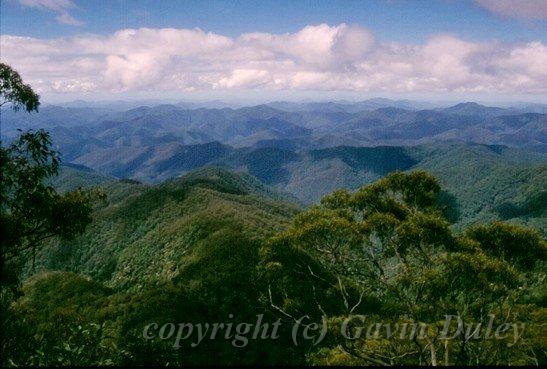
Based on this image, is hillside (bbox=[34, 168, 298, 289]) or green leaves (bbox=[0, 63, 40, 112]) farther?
hillside (bbox=[34, 168, 298, 289])

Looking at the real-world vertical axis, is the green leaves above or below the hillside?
above

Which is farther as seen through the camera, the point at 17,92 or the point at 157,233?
the point at 157,233

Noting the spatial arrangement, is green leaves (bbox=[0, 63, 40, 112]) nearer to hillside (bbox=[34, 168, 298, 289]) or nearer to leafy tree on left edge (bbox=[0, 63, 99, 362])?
leafy tree on left edge (bbox=[0, 63, 99, 362])

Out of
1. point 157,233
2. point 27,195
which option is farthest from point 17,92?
point 157,233

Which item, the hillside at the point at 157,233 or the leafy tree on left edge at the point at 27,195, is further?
the hillside at the point at 157,233

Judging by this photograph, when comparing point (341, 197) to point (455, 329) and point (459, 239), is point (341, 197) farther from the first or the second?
point (455, 329)

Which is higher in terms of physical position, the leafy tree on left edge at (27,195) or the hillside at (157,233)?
the leafy tree on left edge at (27,195)

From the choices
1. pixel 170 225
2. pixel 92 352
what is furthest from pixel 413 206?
pixel 170 225

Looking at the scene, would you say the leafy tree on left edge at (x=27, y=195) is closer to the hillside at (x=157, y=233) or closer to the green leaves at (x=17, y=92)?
the green leaves at (x=17, y=92)

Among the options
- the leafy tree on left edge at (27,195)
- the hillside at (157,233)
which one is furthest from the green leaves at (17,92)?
the hillside at (157,233)

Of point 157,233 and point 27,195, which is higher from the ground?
point 27,195

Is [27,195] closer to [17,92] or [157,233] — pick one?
[17,92]

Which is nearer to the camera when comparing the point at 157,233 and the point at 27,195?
the point at 27,195

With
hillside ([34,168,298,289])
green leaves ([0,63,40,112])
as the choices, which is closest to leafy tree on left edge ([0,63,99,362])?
green leaves ([0,63,40,112])
